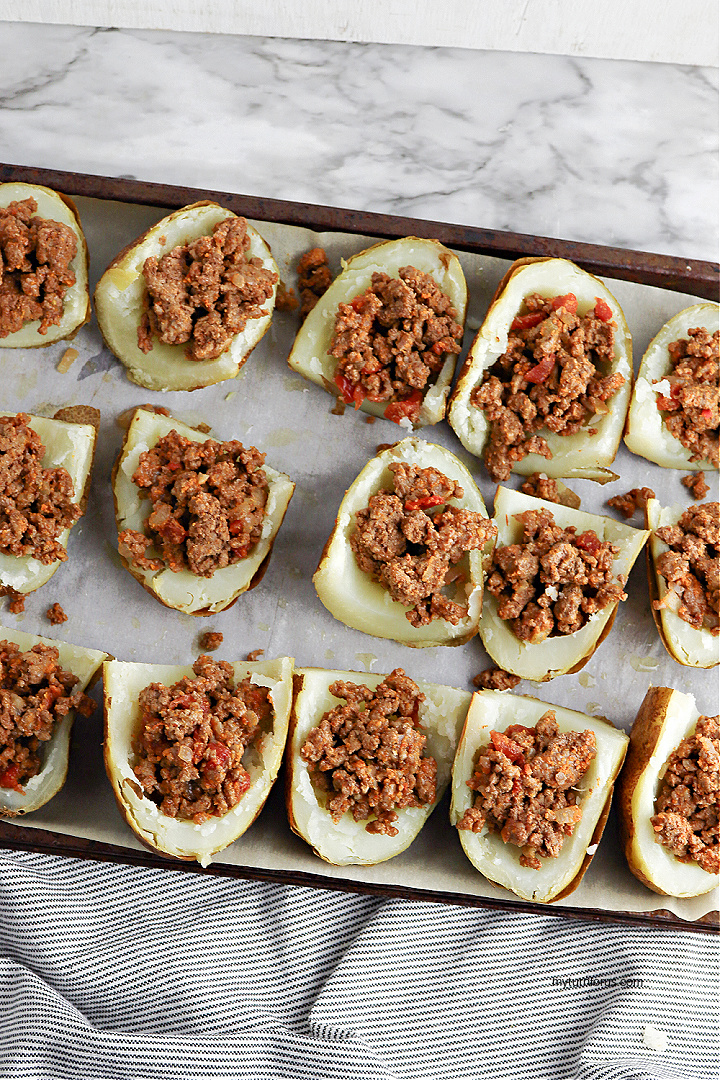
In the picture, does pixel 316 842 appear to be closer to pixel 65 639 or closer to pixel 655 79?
pixel 65 639

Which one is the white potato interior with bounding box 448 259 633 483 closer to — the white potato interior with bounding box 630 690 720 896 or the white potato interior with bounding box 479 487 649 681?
the white potato interior with bounding box 479 487 649 681

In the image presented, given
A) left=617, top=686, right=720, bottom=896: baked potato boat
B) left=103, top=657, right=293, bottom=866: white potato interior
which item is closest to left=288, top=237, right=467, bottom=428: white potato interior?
left=103, top=657, right=293, bottom=866: white potato interior

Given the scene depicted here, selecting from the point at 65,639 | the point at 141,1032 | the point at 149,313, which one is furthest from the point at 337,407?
the point at 141,1032

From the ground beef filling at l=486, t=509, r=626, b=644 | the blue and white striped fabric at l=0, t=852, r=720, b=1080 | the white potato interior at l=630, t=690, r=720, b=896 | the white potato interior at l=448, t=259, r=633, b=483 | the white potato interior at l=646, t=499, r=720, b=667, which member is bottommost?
the blue and white striped fabric at l=0, t=852, r=720, b=1080

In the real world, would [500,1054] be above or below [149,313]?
below

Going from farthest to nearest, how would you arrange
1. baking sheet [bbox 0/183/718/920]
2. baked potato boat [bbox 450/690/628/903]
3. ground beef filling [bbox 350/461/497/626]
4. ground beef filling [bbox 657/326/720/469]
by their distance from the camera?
1. ground beef filling [bbox 657/326/720/469]
2. baking sheet [bbox 0/183/718/920]
3. ground beef filling [bbox 350/461/497/626]
4. baked potato boat [bbox 450/690/628/903]

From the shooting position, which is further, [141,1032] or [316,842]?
[141,1032]

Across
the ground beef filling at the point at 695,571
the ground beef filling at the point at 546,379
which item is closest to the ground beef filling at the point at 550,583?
the ground beef filling at the point at 695,571
